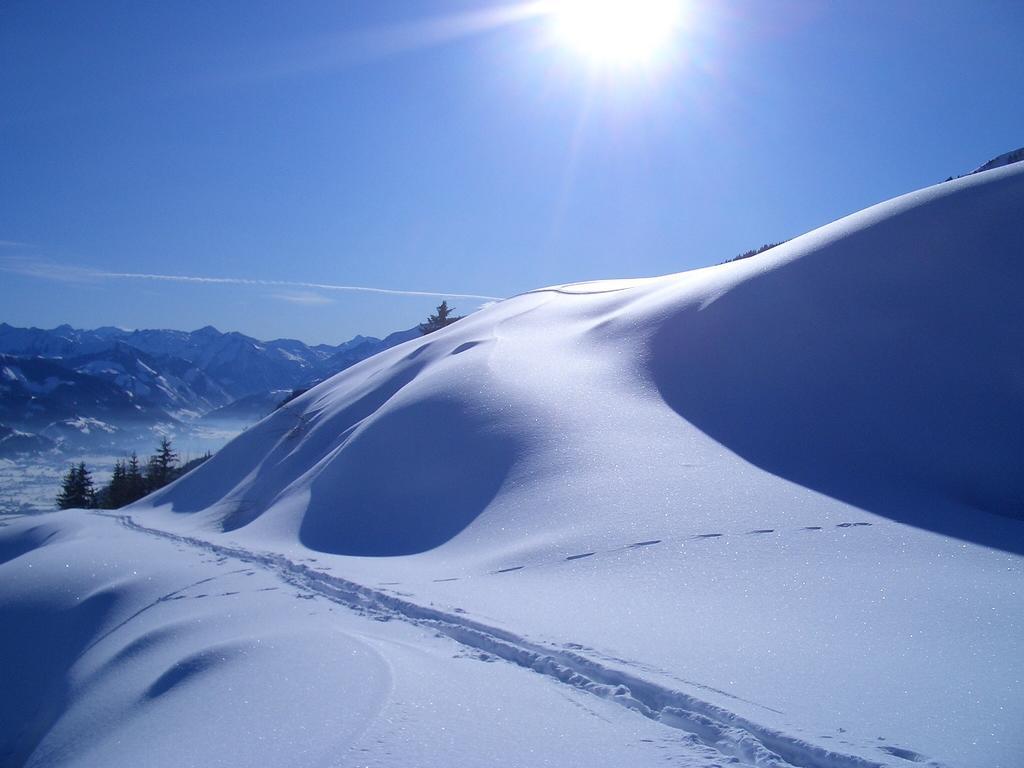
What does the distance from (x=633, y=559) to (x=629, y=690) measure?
2.68m

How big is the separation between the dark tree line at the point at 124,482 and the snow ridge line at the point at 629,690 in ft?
98.7

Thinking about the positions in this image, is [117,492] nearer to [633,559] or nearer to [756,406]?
[756,406]

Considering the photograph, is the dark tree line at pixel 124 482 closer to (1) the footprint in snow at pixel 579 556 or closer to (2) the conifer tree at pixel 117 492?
(2) the conifer tree at pixel 117 492

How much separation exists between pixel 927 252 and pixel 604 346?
20.3 feet

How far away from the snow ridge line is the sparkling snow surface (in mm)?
18

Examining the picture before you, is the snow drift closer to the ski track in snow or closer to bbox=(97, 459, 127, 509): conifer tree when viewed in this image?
the ski track in snow

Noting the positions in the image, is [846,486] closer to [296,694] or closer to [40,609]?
[296,694]

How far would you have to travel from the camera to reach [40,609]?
9.12m

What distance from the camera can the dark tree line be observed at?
33.2 m

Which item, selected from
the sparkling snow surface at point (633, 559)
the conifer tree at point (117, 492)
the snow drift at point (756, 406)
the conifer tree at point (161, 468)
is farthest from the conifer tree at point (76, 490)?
the snow drift at point (756, 406)

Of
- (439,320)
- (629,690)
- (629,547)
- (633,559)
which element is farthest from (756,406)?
(439,320)

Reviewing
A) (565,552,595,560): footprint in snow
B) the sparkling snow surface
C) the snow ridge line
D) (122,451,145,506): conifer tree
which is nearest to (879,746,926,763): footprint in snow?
the sparkling snow surface

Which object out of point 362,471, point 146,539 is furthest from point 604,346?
point 146,539

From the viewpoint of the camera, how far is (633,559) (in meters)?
6.87
